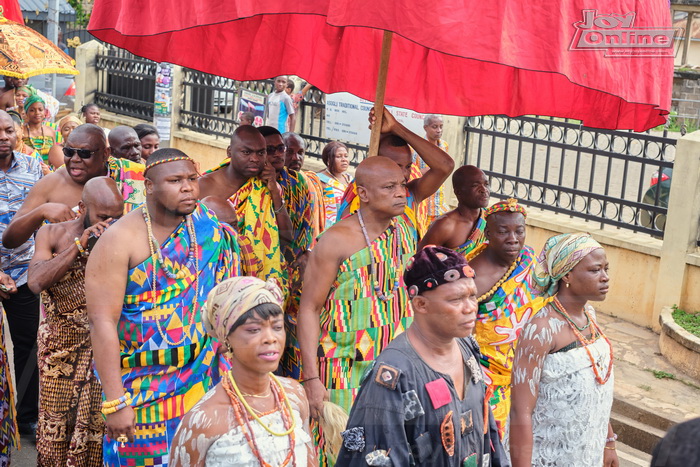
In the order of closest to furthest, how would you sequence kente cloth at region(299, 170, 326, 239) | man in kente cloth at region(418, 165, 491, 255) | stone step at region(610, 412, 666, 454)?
man in kente cloth at region(418, 165, 491, 255) < kente cloth at region(299, 170, 326, 239) < stone step at region(610, 412, 666, 454)

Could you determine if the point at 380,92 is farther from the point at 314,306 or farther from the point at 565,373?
the point at 565,373

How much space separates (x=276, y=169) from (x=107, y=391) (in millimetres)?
2419

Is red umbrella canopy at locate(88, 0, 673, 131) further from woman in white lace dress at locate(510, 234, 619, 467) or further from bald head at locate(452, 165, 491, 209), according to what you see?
woman in white lace dress at locate(510, 234, 619, 467)

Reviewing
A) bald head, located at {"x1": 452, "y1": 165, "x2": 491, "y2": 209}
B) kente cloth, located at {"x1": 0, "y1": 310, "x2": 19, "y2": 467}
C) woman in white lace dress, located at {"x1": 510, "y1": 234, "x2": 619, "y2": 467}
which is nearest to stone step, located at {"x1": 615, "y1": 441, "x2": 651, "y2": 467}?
bald head, located at {"x1": 452, "y1": 165, "x2": 491, "y2": 209}

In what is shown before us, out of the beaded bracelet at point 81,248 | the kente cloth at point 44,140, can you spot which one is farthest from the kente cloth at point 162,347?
the kente cloth at point 44,140

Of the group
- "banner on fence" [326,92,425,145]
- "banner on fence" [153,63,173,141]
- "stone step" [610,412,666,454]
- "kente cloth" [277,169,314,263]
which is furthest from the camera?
"banner on fence" [153,63,173,141]

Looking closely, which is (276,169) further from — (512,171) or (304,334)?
(512,171)

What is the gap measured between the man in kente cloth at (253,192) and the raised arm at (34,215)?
931mm

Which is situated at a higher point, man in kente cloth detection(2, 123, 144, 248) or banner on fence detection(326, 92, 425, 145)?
banner on fence detection(326, 92, 425, 145)

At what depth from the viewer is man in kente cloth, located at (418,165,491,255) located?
18.0 ft

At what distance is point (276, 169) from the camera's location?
236 inches

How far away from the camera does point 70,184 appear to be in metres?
5.49

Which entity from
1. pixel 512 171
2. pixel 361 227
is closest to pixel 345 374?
pixel 361 227

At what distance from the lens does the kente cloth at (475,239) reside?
5.50 metres
